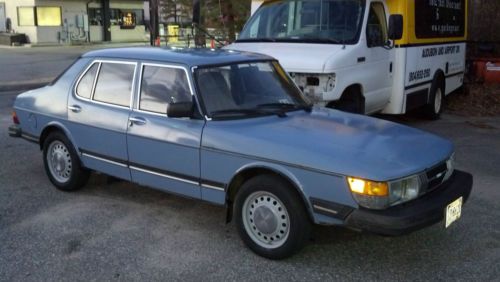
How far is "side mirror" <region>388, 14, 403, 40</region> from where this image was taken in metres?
7.97

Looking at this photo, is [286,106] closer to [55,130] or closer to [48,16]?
[55,130]

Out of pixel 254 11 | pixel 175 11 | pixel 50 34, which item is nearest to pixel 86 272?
pixel 254 11

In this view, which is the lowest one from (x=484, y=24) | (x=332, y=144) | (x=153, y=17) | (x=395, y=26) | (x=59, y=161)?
(x=59, y=161)

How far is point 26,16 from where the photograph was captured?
36.5m

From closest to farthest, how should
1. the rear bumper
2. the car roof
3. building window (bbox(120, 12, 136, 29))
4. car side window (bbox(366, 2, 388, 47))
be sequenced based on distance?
1. the car roof
2. the rear bumper
3. car side window (bbox(366, 2, 388, 47))
4. building window (bbox(120, 12, 136, 29))

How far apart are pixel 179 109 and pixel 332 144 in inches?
47.5

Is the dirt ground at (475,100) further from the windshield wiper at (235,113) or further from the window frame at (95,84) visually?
the window frame at (95,84)

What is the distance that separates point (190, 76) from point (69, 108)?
61.7 inches

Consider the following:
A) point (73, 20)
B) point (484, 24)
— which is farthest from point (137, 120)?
point (73, 20)

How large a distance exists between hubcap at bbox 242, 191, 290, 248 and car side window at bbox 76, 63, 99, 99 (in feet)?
7.06

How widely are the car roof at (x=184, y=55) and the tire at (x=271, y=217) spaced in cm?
121

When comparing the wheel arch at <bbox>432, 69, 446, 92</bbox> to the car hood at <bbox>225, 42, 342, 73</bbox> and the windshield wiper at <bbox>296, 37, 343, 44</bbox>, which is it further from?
the car hood at <bbox>225, 42, 342, 73</bbox>

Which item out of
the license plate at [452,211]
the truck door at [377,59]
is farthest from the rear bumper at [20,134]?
the truck door at [377,59]

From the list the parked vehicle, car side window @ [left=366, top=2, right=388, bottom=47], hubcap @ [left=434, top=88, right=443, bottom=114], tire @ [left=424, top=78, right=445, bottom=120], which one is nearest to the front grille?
the parked vehicle
